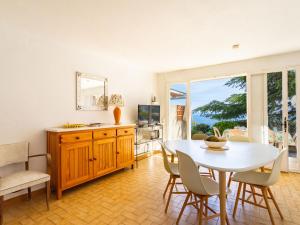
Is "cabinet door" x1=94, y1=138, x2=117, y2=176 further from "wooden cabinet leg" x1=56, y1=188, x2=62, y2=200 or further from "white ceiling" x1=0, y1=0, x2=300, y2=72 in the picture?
"white ceiling" x1=0, y1=0, x2=300, y2=72

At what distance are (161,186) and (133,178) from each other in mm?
622

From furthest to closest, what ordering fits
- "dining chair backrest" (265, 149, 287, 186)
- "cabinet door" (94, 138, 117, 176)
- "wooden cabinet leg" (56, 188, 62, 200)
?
1. "cabinet door" (94, 138, 117, 176)
2. "wooden cabinet leg" (56, 188, 62, 200)
3. "dining chair backrest" (265, 149, 287, 186)

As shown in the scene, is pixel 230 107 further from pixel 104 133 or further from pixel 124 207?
pixel 124 207

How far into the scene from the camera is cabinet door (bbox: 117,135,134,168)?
3.43 m

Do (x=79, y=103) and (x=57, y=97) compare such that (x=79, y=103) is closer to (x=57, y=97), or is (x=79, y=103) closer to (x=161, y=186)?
(x=57, y=97)

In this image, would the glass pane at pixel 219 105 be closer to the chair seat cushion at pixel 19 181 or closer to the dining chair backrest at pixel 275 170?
the dining chair backrest at pixel 275 170

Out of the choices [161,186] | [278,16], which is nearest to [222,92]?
[278,16]

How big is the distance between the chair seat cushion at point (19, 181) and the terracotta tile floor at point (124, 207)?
1.32 feet

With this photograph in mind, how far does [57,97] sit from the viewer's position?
9.65 feet

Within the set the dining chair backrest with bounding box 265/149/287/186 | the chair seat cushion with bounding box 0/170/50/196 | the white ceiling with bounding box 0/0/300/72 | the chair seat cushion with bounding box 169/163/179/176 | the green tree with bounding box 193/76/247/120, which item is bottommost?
the chair seat cushion with bounding box 0/170/50/196

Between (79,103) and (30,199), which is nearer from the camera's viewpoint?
(30,199)

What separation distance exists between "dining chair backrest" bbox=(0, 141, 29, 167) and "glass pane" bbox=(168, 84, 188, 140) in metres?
3.63

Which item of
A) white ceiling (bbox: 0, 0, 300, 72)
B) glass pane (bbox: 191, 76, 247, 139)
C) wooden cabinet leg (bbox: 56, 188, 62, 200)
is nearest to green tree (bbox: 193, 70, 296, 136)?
glass pane (bbox: 191, 76, 247, 139)

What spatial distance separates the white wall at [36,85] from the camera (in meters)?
2.40
